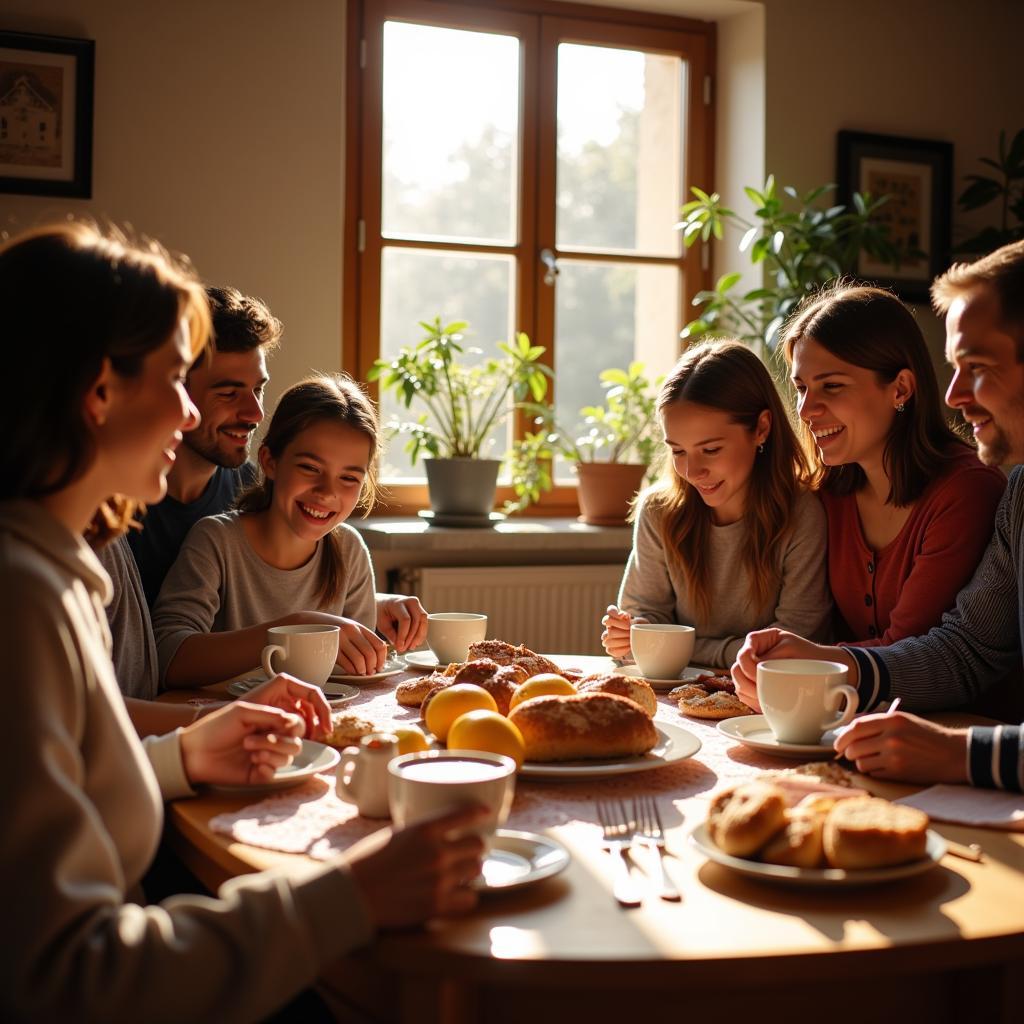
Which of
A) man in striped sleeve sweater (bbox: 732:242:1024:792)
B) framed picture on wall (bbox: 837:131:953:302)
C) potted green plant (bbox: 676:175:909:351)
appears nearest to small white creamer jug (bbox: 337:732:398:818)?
man in striped sleeve sweater (bbox: 732:242:1024:792)

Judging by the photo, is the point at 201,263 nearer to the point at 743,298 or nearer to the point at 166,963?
the point at 743,298

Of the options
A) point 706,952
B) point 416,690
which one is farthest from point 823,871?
point 416,690

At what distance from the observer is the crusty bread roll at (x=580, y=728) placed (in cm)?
128

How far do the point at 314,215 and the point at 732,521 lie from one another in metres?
1.87

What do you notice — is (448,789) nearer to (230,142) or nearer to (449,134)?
(230,142)

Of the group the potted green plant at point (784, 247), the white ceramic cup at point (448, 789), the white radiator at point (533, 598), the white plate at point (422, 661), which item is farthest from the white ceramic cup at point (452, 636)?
the potted green plant at point (784, 247)

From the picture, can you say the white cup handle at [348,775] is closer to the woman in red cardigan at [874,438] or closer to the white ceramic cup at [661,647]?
the white ceramic cup at [661,647]

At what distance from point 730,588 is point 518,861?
4.08 feet

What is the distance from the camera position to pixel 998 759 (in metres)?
1.25

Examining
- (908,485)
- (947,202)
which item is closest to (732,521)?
(908,485)

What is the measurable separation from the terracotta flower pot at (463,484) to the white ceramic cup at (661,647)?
167 centimetres

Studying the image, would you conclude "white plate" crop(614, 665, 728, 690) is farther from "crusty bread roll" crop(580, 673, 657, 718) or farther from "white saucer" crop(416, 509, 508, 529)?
"white saucer" crop(416, 509, 508, 529)

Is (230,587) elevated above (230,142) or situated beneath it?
situated beneath

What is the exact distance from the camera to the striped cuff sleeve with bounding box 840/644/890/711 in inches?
64.0
